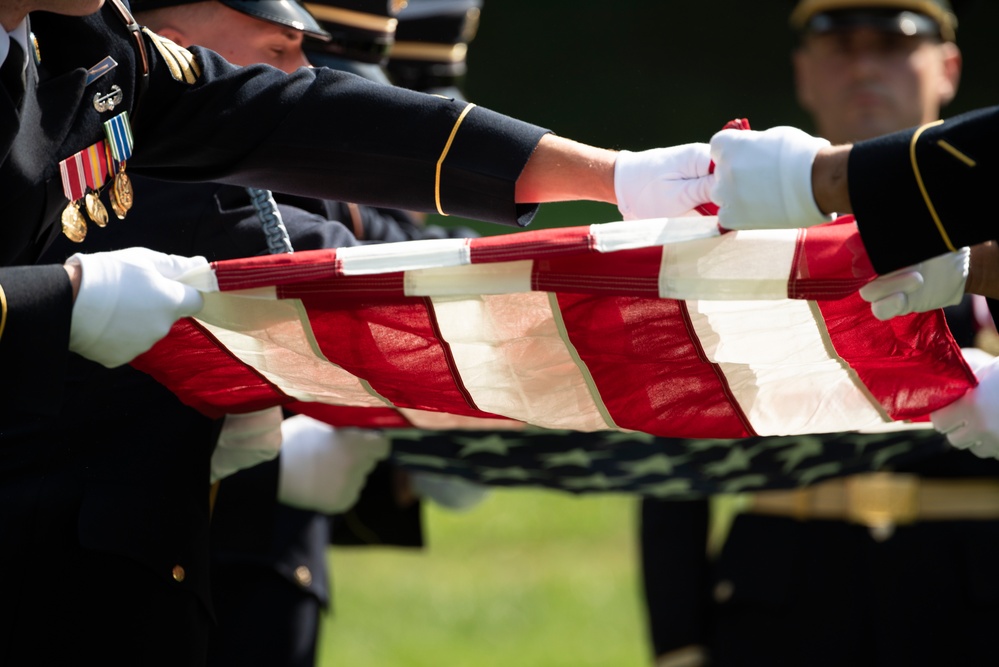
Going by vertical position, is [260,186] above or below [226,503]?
above

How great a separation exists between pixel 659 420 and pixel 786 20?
10706 mm

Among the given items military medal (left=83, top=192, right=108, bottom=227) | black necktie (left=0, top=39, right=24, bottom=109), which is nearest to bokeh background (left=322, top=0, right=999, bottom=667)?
military medal (left=83, top=192, right=108, bottom=227)

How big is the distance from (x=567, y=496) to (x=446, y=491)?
5953mm

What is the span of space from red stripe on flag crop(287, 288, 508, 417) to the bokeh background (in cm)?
35

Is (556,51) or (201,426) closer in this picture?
(201,426)

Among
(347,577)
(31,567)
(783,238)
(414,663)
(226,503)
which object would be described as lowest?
(347,577)

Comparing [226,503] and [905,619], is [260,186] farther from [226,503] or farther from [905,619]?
[905,619]

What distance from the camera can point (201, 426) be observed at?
245 cm

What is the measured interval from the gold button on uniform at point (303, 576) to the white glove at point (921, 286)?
68.8 inches

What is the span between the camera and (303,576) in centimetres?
337

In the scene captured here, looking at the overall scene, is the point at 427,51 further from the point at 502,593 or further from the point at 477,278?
the point at 502,593

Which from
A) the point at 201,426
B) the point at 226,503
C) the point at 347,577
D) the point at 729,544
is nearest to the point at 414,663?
the point at 347,577

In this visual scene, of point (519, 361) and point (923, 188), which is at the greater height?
point (923, 188)

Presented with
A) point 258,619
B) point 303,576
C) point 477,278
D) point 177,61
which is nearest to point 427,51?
point 303,576
